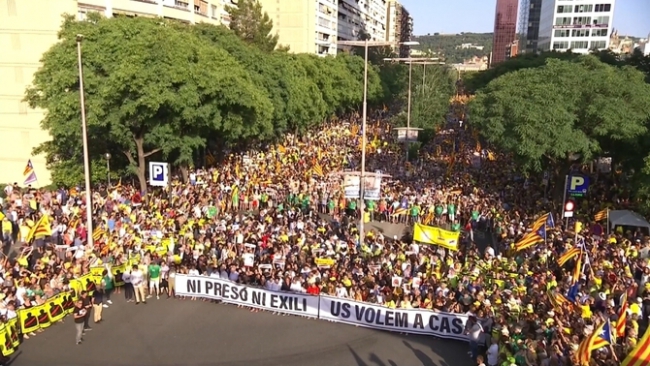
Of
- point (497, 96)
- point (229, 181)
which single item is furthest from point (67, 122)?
point (497, 96)

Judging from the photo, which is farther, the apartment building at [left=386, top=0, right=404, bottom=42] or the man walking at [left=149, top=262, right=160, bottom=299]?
the apartment building at [left=386, top=0, right=404, bottom=42]

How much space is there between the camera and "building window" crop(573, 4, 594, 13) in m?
100

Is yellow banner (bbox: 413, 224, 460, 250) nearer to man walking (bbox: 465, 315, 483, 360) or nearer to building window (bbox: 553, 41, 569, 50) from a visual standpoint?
man walking (bbox: 465, 315, 483, 360)

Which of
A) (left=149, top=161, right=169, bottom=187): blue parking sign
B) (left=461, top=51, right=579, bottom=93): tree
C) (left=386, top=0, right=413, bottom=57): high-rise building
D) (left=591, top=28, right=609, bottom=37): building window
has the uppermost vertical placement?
(left=386, top=0, right=413, bottom=57): high-rise building

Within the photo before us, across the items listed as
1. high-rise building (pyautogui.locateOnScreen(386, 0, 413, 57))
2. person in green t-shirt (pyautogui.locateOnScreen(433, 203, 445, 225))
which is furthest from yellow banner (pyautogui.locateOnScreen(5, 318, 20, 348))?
high-rise building (pyautogui.locateOnScreen(386, 0, 413, 57))

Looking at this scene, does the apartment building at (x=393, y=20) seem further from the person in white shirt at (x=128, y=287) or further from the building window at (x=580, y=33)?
the person in white shirt at (x=128, y=287)

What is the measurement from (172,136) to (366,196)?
11518 mm

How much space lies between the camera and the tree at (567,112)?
22812 millimetres

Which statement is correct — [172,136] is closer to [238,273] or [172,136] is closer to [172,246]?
[172,246]

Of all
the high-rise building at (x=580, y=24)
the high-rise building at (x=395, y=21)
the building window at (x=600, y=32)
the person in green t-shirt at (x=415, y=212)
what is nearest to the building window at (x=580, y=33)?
the high-rise building at (x=580, y=24)

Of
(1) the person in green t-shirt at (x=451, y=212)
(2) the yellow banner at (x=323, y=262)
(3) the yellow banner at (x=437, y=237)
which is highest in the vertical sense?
(3) the yellow banner at (x=437, y=237)

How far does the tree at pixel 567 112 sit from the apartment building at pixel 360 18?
7836 centimetres

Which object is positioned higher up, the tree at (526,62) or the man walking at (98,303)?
the tree at (526,62)

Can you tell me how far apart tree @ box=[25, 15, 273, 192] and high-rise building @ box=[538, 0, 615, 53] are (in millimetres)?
87576
